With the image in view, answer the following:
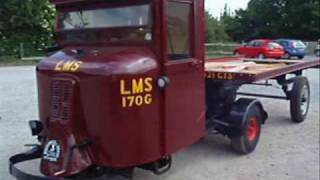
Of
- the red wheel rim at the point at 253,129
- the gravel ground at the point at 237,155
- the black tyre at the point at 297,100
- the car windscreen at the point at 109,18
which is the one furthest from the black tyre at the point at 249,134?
the car windscreen at the point at 109,18

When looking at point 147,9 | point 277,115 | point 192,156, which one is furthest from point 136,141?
point 277,115

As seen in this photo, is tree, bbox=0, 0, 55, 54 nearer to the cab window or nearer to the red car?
the red car

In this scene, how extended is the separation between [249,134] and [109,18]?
302 cm

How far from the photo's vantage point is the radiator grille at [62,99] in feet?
16.1

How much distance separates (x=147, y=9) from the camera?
514cm

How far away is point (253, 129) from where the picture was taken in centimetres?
745

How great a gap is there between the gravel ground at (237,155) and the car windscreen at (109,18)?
5.98 feet

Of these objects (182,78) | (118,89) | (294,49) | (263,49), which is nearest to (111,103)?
(118,89)

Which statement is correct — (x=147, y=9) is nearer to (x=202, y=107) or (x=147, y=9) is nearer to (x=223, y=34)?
(x=202, y=107)

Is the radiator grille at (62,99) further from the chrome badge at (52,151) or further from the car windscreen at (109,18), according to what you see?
the car windscreen at (109,18)

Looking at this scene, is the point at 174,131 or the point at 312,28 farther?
the point at 312,28

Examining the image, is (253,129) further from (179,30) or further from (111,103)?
(111,103)

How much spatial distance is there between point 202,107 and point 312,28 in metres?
47.0

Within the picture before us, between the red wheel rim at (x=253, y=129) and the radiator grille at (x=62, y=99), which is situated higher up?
the radiator grille at (x=62, y=99)
